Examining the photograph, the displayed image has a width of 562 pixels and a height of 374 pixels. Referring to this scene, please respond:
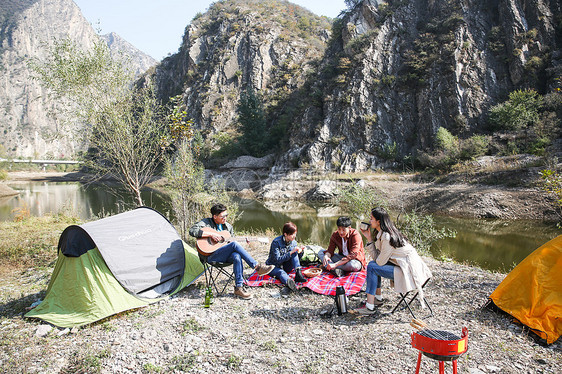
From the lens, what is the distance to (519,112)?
82.1 feet

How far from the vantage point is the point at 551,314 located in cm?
401

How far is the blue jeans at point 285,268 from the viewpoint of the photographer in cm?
577

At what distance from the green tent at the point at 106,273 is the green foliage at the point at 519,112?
28.3m

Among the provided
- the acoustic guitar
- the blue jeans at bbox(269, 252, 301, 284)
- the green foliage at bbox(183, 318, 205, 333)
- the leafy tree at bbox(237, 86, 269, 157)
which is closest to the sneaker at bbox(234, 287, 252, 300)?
the blue jeans at bbox(269, 252, 301, 284)

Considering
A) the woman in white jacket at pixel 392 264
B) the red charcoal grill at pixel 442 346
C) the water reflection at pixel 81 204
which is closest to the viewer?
the red charcoal grill at pixel 442 346

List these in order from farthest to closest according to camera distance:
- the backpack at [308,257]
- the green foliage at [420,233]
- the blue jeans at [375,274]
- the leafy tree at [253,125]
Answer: the leafy tree at [253,125], the green foliage at [420,233], the backpack at [308,257], the blue jeans at [375,274]

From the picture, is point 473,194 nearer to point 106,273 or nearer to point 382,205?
point 382,205

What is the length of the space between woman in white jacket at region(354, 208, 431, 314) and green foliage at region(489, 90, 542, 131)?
85.6 feet

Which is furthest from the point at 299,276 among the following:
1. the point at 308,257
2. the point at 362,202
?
the point at 362,202

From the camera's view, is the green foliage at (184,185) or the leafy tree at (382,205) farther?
the leafy tree at (382,205)

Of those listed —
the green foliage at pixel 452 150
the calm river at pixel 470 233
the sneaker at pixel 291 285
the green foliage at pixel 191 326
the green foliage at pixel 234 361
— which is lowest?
the calm river at pixel 470 233

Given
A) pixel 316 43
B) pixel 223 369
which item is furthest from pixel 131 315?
pixel 316 43

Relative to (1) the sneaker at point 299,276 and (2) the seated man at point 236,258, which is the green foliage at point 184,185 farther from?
(1) the sneaker at point 299,276

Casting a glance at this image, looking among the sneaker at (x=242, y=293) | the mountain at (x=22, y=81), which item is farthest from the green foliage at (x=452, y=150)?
the mountain at (x=22, y=81)
